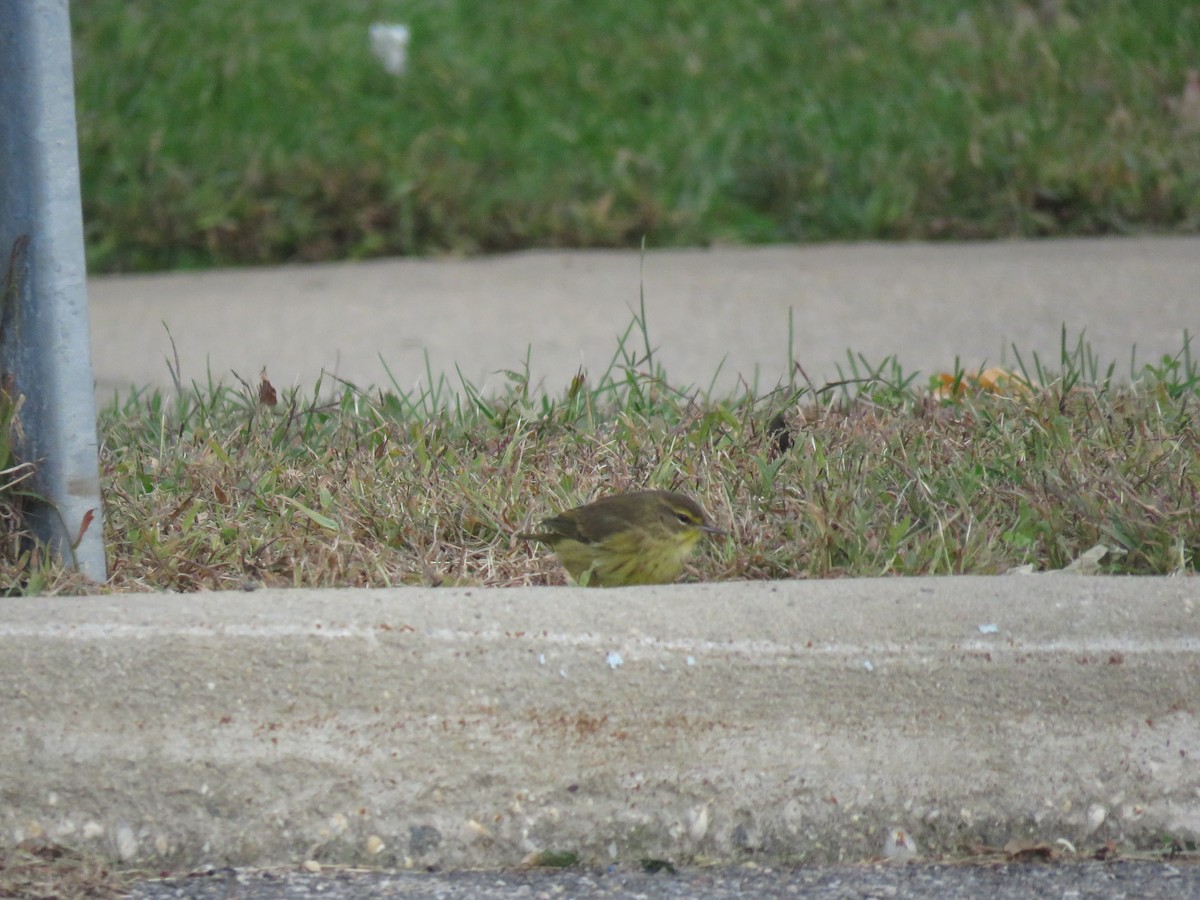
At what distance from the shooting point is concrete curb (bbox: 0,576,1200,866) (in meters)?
2.85

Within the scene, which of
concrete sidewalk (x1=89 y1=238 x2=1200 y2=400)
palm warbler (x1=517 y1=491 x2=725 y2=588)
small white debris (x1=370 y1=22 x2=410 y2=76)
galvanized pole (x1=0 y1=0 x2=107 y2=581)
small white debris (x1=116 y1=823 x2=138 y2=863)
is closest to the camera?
small white debris (x1=116 y1=823 x2=138 y2=863)

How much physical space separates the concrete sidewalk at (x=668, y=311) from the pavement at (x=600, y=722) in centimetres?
267

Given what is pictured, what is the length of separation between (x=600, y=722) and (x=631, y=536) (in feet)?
1.83

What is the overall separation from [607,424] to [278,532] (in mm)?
1092

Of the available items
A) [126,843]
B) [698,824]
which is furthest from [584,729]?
[126,843]

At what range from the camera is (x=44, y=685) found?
284 centimetres

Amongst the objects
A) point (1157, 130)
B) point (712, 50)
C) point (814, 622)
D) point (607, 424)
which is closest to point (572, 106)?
point (712, 50)

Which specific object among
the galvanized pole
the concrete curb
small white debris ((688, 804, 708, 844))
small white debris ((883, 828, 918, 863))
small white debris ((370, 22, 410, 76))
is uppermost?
small white debris ((370, 22, 410, 76))

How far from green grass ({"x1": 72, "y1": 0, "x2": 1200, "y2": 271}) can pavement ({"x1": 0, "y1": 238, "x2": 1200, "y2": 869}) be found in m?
4.98

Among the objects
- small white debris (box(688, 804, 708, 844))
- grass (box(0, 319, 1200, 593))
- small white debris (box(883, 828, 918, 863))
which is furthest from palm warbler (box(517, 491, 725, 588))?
small white debris (box(883, 828, 918, 863))

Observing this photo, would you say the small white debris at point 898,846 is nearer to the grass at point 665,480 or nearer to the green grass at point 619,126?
the grass at point 665,480

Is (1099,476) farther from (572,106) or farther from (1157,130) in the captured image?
(572,106)

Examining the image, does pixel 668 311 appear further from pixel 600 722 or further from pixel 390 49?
pixel 600 722

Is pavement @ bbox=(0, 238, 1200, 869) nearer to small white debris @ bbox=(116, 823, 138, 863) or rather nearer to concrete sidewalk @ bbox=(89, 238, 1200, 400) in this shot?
small white debris @ bbox=(116, 823, 138, 863)
